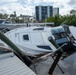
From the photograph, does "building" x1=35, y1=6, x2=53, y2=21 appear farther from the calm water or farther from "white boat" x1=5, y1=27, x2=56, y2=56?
the calm water

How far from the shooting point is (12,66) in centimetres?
345

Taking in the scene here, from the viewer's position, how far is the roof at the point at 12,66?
10.8 ft

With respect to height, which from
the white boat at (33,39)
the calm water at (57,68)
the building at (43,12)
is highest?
the calm water at (57,68)

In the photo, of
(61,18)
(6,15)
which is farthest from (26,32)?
(6,15)

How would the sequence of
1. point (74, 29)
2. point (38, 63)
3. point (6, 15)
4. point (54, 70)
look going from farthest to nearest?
point (6, 15)
point (74, 29)
point (54, 70)
point (38, 63)

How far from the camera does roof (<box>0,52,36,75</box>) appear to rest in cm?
329

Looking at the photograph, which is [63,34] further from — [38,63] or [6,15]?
[6,15]

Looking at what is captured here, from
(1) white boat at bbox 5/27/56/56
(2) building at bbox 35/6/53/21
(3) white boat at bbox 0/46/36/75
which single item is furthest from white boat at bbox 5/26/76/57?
(2) building at bbox 35/6/53/21

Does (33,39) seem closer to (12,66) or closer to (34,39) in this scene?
(34,39)

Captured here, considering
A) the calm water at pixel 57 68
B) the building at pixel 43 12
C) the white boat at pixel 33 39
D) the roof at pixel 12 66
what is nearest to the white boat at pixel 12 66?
the roof at pixel 12 66

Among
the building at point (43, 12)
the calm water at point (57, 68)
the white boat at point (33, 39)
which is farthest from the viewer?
the building at point (43, 12)

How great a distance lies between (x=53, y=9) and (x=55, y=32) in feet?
254

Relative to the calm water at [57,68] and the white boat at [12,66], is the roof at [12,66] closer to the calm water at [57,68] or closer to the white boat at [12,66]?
the white boat at [12,66]

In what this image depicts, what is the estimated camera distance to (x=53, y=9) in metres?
90.4
